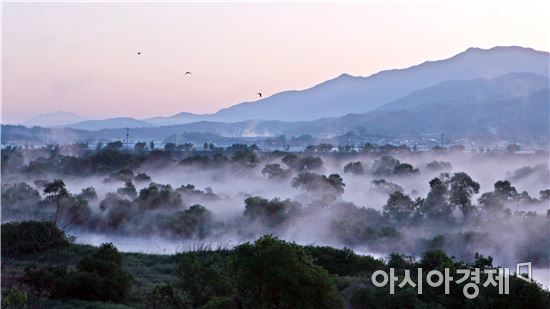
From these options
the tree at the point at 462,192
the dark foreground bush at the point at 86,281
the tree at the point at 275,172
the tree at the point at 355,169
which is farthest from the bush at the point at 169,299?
the tree at the point at 355,169

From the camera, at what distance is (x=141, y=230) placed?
66188 millimetres

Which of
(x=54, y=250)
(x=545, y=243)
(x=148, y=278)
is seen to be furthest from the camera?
(x=545, y=243)

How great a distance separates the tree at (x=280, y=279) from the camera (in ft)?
61.7

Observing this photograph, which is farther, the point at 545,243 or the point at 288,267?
the point at 545,243

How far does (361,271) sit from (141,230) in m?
36.9

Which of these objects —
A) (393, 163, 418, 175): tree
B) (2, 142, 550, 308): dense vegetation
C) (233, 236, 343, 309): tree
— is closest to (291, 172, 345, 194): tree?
(2, 142, 550, 308): dense vegetation

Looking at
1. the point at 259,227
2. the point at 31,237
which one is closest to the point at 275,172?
the point at 259,227

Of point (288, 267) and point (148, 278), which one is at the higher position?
point (288, 267)

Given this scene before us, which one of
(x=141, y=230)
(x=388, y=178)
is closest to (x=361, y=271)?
(x=141, y=230)

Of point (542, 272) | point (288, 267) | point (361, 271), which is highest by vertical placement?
point (288, 267)

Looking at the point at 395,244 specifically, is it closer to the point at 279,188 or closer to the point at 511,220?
the point at 511,220

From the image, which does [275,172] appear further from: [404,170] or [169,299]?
[169,299]

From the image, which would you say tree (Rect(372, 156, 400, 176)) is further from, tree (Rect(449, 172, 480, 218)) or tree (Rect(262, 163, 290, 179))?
tree (Rect(449, 172, 480, 218))

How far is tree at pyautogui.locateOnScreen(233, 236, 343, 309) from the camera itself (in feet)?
61.7
